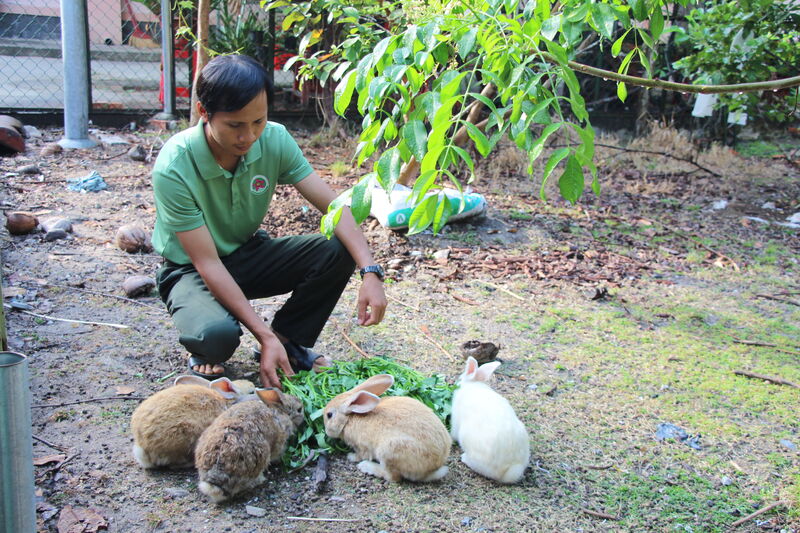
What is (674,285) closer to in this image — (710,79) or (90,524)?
(710,79)

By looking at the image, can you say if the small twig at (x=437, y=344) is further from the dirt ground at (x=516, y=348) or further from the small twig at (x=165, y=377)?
the small twig at (x=165, y=377)

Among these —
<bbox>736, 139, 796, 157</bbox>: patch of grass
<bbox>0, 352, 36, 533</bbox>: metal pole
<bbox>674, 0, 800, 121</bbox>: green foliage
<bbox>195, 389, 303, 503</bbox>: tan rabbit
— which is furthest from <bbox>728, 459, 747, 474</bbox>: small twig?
<bbox>736, 139, 796, 157</bbox>: patch of grass

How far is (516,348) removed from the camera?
4078 mm

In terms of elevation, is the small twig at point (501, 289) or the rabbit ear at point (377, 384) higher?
the rabbit ear at point (377, 384)

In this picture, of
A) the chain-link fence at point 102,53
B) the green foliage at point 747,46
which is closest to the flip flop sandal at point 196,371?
the green foliage at point 747,46

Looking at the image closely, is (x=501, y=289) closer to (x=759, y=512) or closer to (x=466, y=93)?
(x=759, y=512)

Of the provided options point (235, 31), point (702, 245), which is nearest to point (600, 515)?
point (702, 245)

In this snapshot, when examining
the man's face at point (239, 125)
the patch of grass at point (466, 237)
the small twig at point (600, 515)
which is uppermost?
the man's face at point (239, 125)

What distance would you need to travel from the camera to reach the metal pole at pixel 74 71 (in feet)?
23.0

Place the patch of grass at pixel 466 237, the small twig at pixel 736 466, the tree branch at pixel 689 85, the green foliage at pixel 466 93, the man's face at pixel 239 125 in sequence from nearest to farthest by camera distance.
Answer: the green foliage at pixel 466 93 → the tree branch at pixel 689 85 → the man's face at pixel 239 125 → the small twig at pixel 736 466 → the patch of grass at pixel 466 237

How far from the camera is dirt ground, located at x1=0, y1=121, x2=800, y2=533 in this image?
8.40ft

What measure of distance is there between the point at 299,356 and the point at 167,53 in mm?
5858

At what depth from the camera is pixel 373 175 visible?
1947mm

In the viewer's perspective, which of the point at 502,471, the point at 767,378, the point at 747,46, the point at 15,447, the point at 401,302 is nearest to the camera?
the point at 15,447
